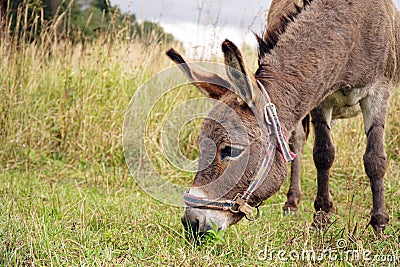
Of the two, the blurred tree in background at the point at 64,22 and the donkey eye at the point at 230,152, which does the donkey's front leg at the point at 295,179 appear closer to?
the donkey eye at the point at 230,152

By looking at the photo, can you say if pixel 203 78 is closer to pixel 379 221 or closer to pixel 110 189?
pixel 379 221

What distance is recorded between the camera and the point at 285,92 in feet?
9.13

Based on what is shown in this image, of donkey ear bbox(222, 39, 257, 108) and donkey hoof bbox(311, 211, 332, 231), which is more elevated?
→ donkey ear bbox(222, 39, 257, 108)

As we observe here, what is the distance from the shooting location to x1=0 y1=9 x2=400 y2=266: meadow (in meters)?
2.62

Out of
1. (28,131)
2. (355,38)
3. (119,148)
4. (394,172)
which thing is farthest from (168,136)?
(355,38)

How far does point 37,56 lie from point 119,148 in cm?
168

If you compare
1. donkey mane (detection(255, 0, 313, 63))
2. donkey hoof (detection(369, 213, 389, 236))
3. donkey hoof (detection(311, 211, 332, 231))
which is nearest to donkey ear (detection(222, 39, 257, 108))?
donkey mane (detection(255, 0, 313, 63))

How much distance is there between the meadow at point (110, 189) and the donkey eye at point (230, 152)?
0.42 meters

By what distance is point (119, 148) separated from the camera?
551 centimetres

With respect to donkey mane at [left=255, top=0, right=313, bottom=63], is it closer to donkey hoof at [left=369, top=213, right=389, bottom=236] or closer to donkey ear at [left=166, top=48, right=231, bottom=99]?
donkey ear at [left=166, top=48, right=231, bottom=99]

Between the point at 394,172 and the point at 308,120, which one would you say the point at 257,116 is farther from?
the point at 394,172

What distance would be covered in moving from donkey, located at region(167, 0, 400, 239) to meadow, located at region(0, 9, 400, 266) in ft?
0.77

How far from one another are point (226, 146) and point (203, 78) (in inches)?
15.6

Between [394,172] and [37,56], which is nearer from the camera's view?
[394,172]
